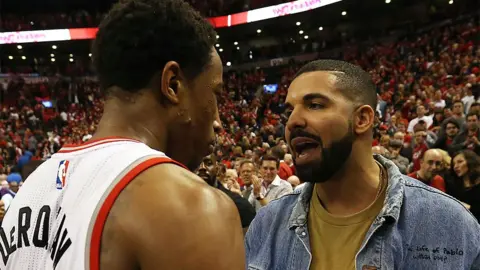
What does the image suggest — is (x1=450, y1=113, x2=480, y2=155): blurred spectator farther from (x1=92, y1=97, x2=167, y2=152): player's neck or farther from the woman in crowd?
(x1=92, y1=97, x2=167, y2=152): player's neck

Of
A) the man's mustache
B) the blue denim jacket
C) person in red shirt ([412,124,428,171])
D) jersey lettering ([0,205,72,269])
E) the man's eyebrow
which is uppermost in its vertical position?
the man's eyebrow

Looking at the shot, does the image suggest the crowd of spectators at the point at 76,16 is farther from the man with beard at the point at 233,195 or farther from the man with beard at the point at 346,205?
the man with beard at the point at 346,205

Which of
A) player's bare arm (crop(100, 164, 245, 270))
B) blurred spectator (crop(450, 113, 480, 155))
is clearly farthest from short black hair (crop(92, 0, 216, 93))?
blurred spectator (crop(450, 113, 480, 155))

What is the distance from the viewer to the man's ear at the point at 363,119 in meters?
1.67

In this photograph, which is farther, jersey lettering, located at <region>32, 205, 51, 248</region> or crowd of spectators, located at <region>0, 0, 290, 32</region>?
crowd of spectators, located at <region>0, 0, 290, 32</region>

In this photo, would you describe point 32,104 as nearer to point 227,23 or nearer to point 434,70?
point 227,23

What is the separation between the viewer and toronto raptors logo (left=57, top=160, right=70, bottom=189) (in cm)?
107

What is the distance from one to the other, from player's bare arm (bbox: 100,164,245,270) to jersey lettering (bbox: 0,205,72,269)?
109 mm

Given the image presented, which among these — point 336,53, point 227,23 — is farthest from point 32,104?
point 336,53

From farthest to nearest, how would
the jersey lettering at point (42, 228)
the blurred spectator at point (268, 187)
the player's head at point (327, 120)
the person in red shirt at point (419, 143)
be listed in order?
the person in red shirt at point (419, 143) < the blurred spectator at point (268, 187) < the player's head at point (327, 120) < the jersey lettering at point (42, 228)

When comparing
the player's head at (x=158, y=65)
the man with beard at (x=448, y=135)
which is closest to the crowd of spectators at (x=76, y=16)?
the man with beard at (x=448, y=135)

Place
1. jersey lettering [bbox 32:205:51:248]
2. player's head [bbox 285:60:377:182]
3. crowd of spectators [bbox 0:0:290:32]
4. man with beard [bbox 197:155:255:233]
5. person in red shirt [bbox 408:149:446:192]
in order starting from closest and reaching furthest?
jersey lettering [bbox 32:205:51:248] < player's head [bbox 285:60:377:182] < man with beard [bbox 197:155:255:233] < person in red shirt [bbox 408:149:446:192] < crowd of spectators [bbox 0:0:290:32]

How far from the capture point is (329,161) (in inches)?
64.9

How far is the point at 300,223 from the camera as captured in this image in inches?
66.6
